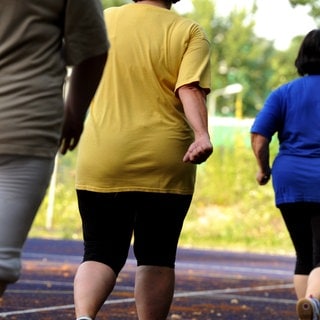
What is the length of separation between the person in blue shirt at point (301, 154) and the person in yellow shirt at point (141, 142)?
5.46 ft

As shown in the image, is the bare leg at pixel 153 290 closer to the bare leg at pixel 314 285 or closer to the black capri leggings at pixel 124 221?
the black capri leggings at pixel 124 221

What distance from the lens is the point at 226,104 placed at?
331 ft

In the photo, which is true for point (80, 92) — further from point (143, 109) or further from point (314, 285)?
point (314, 285)

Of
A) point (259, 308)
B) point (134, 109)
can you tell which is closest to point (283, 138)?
point (134, 109)

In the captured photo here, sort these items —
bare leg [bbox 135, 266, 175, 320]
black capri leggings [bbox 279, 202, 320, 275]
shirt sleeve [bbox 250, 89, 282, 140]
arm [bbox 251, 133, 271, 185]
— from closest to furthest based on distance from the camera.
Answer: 1. bare leg [bbox 135, 266, 175, 320]
2. black capri leggings [bbox 279, 202, 320, 275]
3. shirt sleeve [bbox 250, 89, 282, 140]
4. arm [bbox 251, 133, 271, 185]

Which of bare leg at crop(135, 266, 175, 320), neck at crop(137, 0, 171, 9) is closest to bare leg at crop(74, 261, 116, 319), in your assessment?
bare leg at crop(135, 266, 175, 320)

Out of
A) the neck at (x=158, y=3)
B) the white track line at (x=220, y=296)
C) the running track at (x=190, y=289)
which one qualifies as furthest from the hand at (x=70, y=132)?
the white track line at (x=220, y=296)

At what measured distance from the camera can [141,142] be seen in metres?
6.33

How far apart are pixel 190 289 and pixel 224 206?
17398 mm

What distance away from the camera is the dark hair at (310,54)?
8.12 metres

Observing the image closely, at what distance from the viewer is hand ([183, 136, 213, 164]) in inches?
241

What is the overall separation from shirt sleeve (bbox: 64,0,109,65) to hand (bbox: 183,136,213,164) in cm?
185

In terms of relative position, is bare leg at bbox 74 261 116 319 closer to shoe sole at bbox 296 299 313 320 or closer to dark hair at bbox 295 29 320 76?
shoe sole at bbox 296 299 313 320

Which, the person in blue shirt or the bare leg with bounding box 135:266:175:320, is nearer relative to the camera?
the bare leg with bounding box 135:266:175:320
